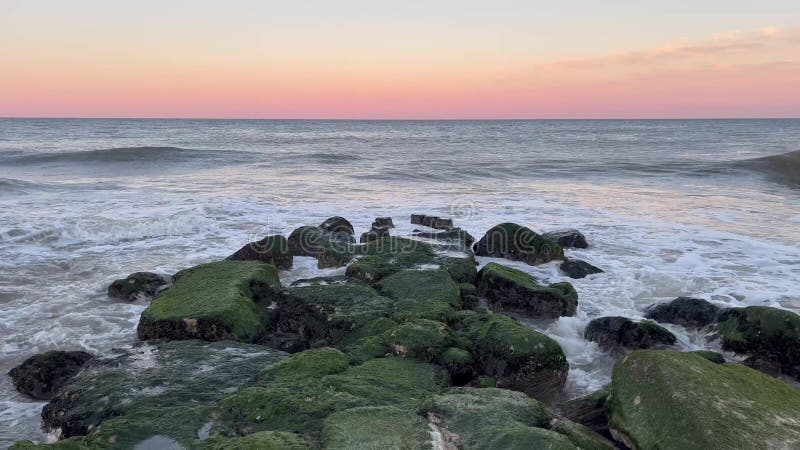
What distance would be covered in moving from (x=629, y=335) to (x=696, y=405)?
9.11ft

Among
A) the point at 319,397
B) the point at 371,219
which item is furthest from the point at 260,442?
the point at 371,219

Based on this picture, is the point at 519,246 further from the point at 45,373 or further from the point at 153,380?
the point at 45,373

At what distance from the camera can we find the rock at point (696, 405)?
3.47 meters

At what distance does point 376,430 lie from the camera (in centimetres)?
372

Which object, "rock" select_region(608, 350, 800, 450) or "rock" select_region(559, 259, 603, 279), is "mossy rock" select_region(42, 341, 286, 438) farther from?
"rock" select_region(559, 259, 603, 279)

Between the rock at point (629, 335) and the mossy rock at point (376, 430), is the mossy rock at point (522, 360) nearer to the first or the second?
the rock at point (629, 335)

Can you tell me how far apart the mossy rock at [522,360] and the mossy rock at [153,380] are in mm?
2009

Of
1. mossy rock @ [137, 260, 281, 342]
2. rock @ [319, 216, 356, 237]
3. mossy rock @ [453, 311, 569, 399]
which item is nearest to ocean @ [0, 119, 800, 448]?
mossy rock @ [453, 311, 569, 399]

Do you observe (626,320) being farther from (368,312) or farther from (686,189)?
(686,189)

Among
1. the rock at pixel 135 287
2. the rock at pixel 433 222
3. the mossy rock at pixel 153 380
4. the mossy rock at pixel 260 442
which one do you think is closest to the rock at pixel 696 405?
the mossy rock at pixel 260 442

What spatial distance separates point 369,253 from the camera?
9242 millimetres

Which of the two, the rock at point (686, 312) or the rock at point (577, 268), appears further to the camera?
the rock at point (577, 268)

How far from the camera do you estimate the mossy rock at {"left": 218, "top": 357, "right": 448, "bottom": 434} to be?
3.95m

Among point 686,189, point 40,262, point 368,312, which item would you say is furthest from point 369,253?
point 686,189
